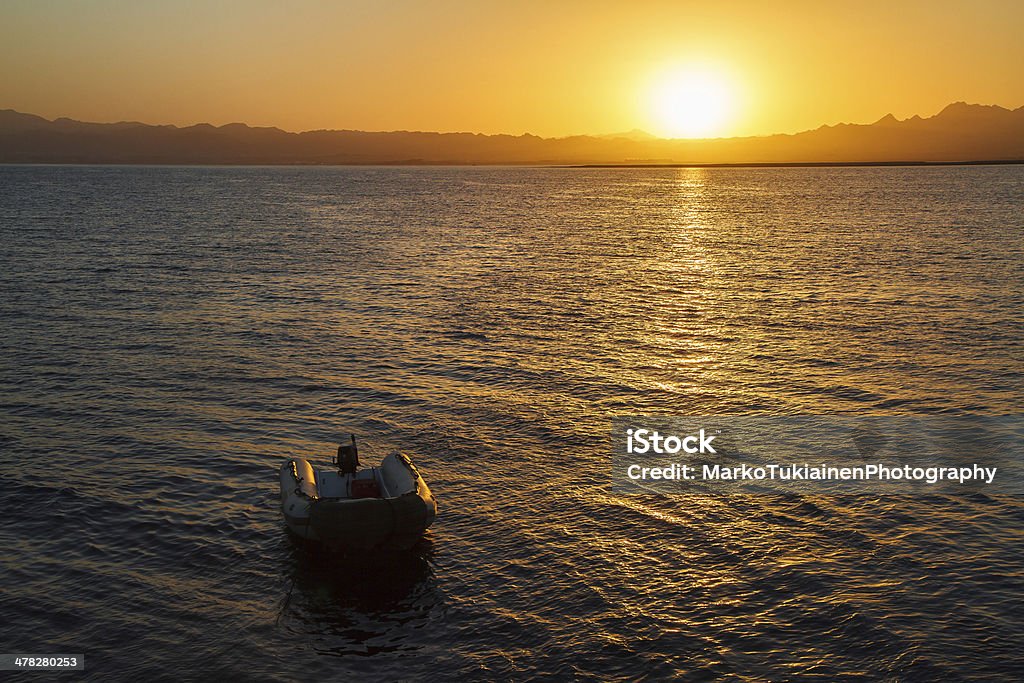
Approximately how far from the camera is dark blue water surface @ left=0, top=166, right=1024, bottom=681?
18.8m

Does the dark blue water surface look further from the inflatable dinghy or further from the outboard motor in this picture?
the outboard motor

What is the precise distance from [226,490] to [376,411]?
27.4ft

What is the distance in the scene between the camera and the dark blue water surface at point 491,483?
61.6 ft

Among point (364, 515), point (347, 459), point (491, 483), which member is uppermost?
point (347, 459)

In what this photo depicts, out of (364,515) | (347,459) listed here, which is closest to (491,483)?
(347,459)

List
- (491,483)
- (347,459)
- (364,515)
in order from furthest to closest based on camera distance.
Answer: (491,483) → (347,459) → (364,515)

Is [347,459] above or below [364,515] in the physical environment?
above

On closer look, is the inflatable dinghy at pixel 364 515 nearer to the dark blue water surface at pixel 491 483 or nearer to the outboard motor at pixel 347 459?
the dark blue water surface at pixel 491 483

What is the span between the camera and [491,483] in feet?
88.2

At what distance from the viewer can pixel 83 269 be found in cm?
7119

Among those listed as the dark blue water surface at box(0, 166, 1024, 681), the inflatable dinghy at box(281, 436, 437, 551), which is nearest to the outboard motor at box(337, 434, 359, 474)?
the inflatable dinghy at box(281, 436, 437, 551)

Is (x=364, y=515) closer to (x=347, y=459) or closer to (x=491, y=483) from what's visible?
(x=347, y=459)

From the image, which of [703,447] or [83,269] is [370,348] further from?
[83,269]

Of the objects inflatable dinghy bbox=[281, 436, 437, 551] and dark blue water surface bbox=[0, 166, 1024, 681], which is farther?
inflatable dinghy bbox=[281, 436, 437, 551]
